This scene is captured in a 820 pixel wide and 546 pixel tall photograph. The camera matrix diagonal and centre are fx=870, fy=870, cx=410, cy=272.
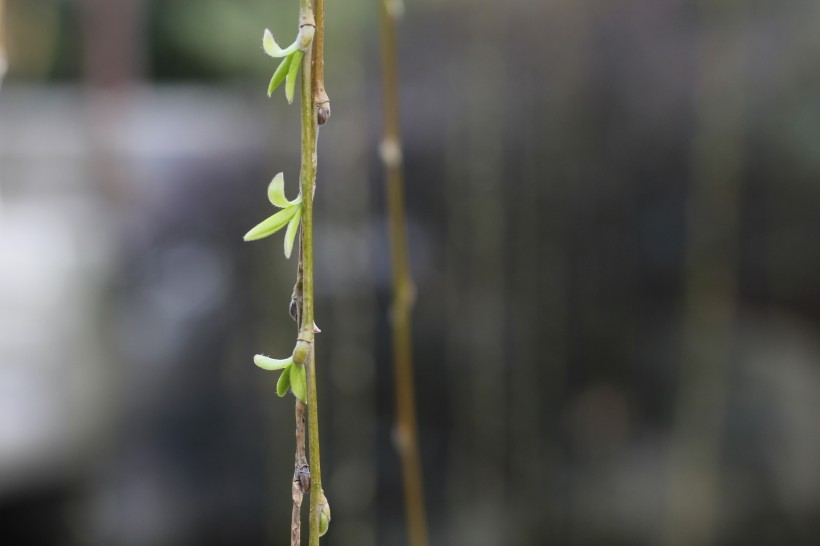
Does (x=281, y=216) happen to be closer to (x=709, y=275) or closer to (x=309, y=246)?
(x=309, y=246)

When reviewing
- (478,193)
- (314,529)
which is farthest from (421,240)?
(314,529)

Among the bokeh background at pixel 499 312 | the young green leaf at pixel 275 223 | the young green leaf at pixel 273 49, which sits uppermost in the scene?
the young green leaf at pixel 273 49

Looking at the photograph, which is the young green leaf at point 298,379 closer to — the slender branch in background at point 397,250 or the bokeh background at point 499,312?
the slender branch in background at point 397,250

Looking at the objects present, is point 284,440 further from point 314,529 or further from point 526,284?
point 314,529

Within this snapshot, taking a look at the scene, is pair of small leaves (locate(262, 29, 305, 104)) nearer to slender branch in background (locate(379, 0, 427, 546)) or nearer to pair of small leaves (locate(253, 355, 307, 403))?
pair of small leaves (locate(253, 355, 307, 403))

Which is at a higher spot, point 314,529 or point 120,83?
point 120,83

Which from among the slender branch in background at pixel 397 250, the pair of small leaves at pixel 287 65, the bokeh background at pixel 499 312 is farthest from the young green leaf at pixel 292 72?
the bokeh background at pixel 499 312
